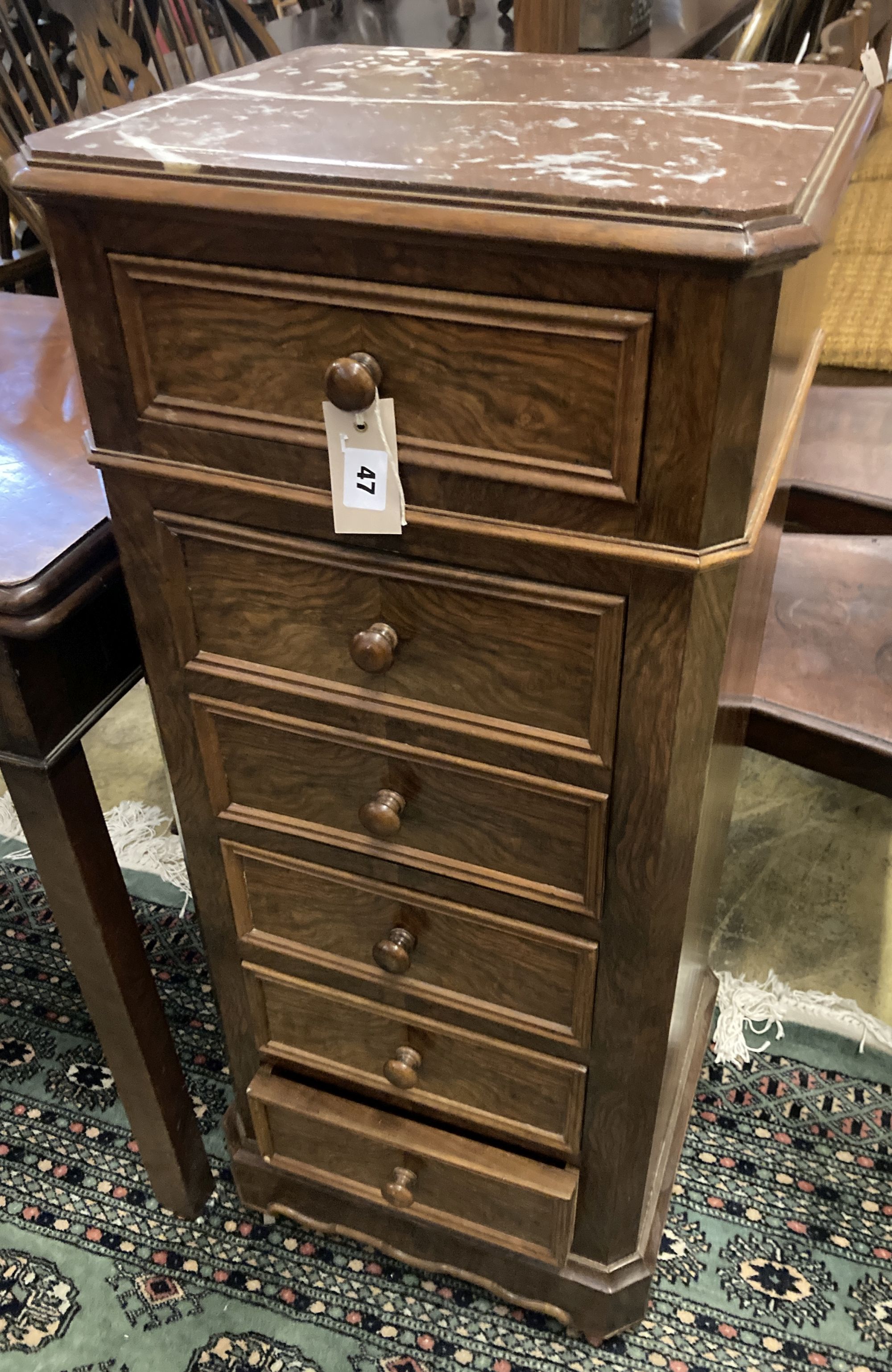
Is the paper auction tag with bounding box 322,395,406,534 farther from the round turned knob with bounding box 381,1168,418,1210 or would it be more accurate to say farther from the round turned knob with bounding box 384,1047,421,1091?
the round turned knob with bounding box 381,1168,418,1210

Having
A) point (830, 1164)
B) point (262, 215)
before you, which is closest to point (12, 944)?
point (830, 1164)

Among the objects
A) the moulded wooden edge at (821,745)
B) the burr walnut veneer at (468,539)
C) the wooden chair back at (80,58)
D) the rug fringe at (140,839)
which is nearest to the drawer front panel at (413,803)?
the burr walnut veneer at (468,539)

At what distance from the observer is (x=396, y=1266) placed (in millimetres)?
1103

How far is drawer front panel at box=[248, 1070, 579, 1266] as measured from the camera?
0.94 meters

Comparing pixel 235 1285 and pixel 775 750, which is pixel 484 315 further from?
pixel 235 1285

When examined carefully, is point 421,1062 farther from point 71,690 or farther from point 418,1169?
point 71,690

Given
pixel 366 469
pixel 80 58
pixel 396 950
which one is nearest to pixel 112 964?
pixel 396 950

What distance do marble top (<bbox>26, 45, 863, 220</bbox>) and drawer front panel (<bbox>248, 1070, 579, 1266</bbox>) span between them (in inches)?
30.9

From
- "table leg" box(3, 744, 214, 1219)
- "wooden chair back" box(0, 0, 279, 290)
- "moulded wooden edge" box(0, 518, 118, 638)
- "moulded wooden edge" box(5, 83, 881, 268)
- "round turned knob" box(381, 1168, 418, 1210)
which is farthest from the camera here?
"wooden chair back" box(0, 0, 279, 290)

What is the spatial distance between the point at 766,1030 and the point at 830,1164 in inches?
6.9

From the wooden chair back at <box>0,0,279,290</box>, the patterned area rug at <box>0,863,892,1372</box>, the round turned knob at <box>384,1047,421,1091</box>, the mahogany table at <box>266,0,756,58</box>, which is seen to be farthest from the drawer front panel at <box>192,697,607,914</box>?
the mahogany table at <box>266,0,756,58</box>

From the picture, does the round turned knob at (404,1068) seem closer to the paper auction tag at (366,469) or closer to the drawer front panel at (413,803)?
the drawer front panel at (413,803)

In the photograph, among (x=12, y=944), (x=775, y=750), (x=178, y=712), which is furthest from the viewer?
(x=12, y=944)

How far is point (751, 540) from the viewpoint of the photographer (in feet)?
1.97
